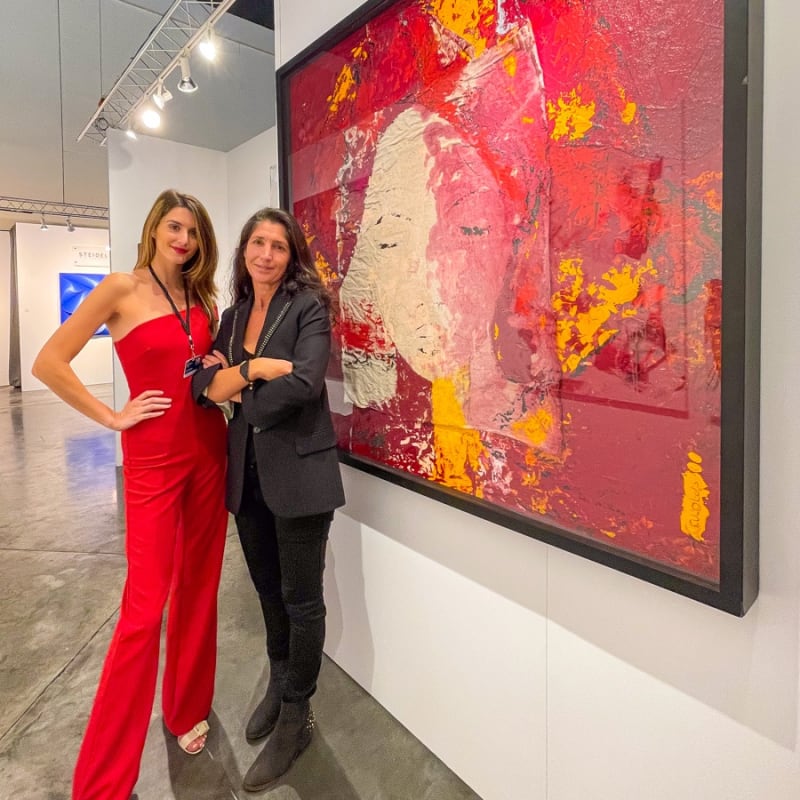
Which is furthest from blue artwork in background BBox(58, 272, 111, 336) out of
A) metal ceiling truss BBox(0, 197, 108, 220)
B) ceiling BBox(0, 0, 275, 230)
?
ceiling BBox(0, 0, 275, 230)

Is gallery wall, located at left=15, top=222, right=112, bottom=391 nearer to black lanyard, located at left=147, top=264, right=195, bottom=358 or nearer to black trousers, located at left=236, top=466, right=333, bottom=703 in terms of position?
black lanyard, located at left=147, top=264, right=195, bottom=358

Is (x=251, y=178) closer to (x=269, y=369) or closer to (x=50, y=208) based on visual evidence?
(x=269, y=369)

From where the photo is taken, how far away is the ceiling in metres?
3.27

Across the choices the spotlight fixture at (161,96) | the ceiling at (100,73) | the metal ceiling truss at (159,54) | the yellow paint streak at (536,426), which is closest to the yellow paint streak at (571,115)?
the yellow paint streak at (536,426)

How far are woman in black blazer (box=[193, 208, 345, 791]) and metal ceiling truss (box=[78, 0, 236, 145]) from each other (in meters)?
1.86

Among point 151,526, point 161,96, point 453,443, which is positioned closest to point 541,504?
point 453,443

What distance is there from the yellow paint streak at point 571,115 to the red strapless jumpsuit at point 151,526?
117cm

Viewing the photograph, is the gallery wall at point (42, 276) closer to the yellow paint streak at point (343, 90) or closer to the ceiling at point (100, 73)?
the ceiling at point (100, 73)

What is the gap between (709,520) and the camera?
38.8 inches

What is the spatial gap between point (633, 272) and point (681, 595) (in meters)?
0.62

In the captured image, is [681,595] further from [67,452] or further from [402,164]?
[67,452]

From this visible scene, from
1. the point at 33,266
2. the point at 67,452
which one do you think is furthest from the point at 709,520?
the point at 33,266

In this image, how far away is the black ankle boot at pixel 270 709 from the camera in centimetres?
187

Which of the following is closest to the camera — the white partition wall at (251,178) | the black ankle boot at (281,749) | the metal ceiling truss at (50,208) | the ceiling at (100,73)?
the black ankle boot at (281,749)
